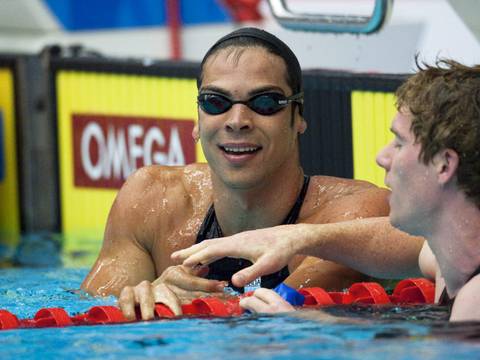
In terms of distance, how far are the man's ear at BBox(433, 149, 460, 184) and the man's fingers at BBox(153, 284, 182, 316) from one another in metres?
0.78

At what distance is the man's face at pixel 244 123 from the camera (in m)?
3.55

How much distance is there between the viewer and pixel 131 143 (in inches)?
248

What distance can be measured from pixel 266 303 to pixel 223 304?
0.25 meters

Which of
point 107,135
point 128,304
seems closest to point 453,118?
point 128,304

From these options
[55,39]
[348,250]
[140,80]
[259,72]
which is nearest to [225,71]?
[259,72]

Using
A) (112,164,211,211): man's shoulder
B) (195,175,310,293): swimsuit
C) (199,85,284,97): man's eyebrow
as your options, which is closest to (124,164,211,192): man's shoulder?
(112,164,211,211): man's shoulder

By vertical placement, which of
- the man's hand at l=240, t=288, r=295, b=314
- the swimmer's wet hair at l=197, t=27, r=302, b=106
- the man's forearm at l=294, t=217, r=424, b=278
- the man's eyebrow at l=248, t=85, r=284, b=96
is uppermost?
the swimmer's wet hair at l=197, t=27, r=302, b=106

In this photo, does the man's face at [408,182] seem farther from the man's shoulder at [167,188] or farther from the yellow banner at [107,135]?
the yellow banner at [107,135]

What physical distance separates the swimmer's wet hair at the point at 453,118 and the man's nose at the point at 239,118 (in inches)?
30.7

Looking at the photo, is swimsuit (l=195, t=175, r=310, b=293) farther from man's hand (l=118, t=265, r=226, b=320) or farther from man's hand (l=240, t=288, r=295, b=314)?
man's hand (l=240, t=288, r=295, b=314)

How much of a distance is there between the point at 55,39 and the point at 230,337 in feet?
18.6

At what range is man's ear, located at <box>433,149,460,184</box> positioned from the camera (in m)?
2.75

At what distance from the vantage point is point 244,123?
3.53 m

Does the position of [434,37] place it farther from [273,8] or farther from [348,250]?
[348,250]
